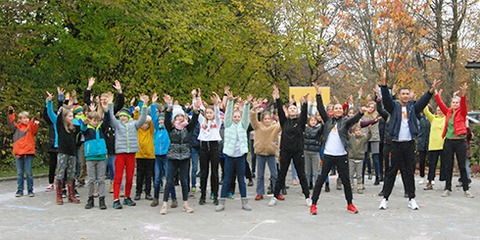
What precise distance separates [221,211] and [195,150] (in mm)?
2546

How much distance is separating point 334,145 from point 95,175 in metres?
4.15

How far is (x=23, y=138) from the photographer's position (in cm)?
1020

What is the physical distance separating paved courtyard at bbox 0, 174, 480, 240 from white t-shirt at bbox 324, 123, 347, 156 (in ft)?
3.28

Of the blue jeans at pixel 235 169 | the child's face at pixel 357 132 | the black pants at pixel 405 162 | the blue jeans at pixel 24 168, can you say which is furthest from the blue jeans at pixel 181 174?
the child's face at pixel 357 132

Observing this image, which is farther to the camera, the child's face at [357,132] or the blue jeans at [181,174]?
the child's face at [357,132]

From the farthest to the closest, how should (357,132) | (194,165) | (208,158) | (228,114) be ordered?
1. (357,132)
2. (194,165)
3. (208,158)
4. (228,114)

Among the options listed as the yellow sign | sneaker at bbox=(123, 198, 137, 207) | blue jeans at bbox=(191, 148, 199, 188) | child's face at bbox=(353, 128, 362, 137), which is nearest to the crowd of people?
sneaker at bbox=(123, 198, 137, 207)

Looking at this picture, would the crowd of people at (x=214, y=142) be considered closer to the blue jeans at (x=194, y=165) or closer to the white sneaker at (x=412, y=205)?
the white sneaker at (x=412, y=205)

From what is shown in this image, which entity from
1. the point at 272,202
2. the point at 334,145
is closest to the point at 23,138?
the point at 272,202

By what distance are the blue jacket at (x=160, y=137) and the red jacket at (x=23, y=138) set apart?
2.83 metres

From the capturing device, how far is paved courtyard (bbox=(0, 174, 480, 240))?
6922 mm

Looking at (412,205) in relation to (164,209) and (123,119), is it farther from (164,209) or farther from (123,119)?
(123,119)

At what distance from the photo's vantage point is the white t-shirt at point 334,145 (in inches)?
332

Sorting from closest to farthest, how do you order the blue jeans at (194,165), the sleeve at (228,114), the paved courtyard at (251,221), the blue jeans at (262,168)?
the paved courtyard at (251,221), the sleeve at (228,114), the blue jeans at (262,168), the blue jeans at (194,165)
